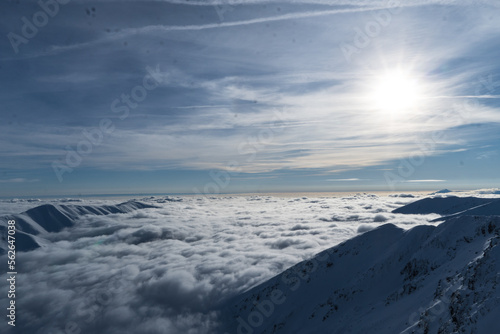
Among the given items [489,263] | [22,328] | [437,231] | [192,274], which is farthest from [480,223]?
[22,328]

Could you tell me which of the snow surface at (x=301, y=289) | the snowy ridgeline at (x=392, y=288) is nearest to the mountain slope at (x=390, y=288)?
the snowy ridgeline at (x=392, y=288)

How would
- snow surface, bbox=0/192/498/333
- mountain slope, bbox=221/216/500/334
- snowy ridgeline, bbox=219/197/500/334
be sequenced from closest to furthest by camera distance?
snowy ridgeline, bbox=219/197/500/334 < mountain slope, bbox=221/216/500/334 < snow surface, bbox=0/192/498/333

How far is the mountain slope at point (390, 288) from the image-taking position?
34281 mm

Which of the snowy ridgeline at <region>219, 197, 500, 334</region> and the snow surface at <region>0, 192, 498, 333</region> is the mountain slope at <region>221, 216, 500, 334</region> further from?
the snow surface at <region>0, 192, 498, 333</region>

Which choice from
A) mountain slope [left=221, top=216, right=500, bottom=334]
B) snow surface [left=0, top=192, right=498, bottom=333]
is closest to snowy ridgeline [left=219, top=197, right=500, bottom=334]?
mountain slope [left=221, top=216, right=500, bottom=334]

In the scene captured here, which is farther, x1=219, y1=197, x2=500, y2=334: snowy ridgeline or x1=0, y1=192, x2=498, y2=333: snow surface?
x1=0, y1=192, x2=498, y2=333: snow surface

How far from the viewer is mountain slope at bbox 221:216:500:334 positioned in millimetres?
34281

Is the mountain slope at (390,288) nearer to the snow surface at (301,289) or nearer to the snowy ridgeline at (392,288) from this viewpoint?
the snowy ridgeline at (392,288)

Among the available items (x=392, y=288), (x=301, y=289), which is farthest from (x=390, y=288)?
(x=301, y=289)

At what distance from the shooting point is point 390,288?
62.7 metres

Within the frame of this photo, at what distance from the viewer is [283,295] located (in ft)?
285

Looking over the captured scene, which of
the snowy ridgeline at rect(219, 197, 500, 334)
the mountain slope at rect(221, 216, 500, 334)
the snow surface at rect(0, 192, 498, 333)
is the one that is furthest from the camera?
the snow surface at rect(0, 192, 498, 333)

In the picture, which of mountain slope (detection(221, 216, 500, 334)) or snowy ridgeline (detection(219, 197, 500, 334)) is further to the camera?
mountain slope (detection(221, 216, 500, 334))

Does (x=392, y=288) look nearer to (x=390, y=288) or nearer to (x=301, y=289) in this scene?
(x=390, y=288)
